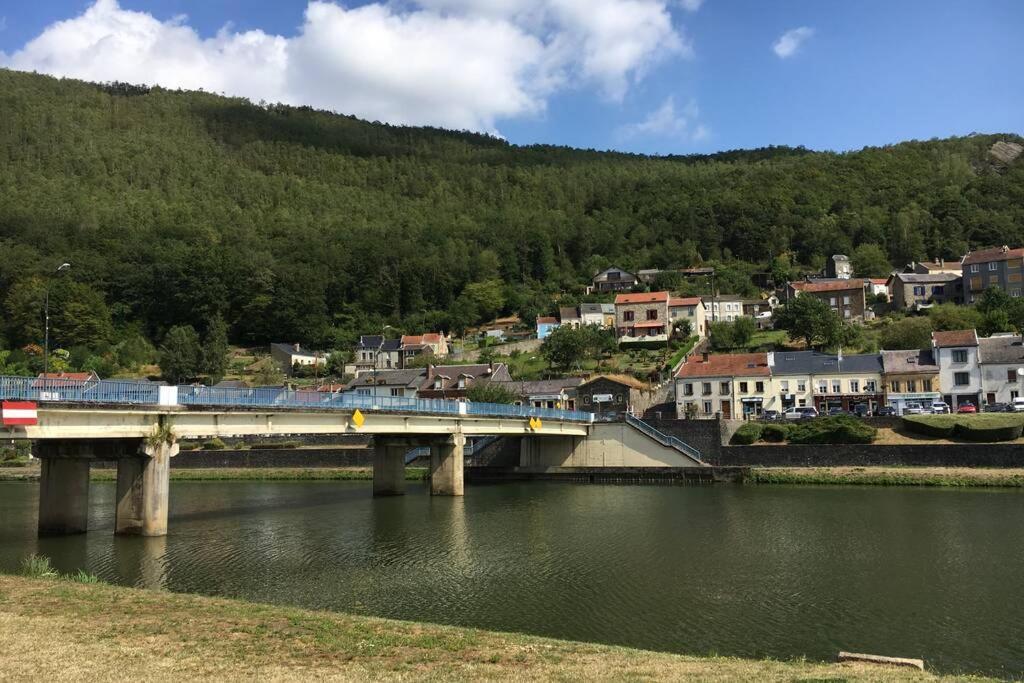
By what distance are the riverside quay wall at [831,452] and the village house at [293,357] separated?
65.9m

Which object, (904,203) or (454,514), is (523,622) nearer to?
(454,514)

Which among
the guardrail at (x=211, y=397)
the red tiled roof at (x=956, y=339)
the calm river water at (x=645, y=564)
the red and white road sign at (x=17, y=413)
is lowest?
the calm river water at (x=645, y=564)

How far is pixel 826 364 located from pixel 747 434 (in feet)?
56.4

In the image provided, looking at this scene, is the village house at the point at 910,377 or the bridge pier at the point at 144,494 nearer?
the bridge pier at the point at 144,494

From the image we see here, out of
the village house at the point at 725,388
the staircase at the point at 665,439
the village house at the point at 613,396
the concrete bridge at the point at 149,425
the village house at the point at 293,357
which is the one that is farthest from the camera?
the village house at the point at 293,357

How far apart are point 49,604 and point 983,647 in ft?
64.5

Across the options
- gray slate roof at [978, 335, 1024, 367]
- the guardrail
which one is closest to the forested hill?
gray slate roof at [978, 335, 1024, 367]

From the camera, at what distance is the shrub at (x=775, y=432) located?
5625cm

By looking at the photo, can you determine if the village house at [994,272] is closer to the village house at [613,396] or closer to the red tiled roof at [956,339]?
the red tiled roof at [956,339]

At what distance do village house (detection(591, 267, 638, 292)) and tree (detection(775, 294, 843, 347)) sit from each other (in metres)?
46.1

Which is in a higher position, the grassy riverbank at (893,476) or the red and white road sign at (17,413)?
the red and white road sign at (17,413)

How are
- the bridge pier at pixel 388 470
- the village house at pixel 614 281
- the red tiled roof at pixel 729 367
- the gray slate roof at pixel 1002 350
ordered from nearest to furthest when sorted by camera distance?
the bridge pier at pixel 388 470 → the gray slate roof at pixel 1002 350 → the red tiled roof at pixel 729 367 → the village house at pixel 614 281

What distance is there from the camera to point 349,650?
44.5 ft

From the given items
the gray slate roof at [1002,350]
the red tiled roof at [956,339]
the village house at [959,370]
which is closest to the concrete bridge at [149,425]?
the village house at [959,370]
